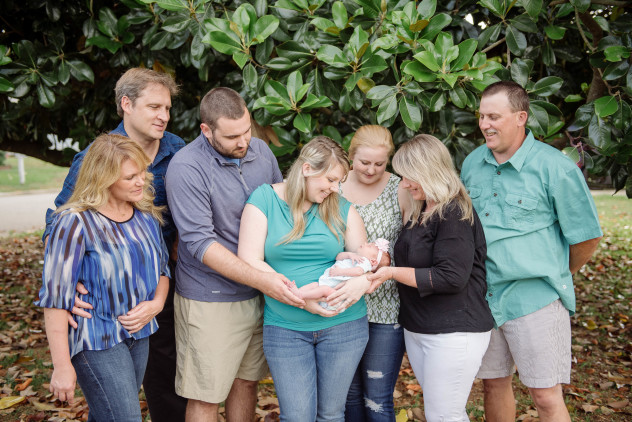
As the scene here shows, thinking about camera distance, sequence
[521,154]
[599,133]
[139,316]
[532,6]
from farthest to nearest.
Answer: [599,133], [532,6], [521,154], [139,316]

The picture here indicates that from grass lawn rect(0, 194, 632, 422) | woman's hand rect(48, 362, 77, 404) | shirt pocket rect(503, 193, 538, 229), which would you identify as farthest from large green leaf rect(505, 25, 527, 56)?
woman's hand rect(48, 362, 77, 404)

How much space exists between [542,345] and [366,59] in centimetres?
170

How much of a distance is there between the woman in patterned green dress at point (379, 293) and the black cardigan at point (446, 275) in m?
0.14

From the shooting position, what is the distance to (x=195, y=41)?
310cm

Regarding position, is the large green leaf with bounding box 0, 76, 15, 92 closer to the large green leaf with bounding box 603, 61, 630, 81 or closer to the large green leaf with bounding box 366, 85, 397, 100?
the large green leaf with bounding box 366, 85, 397, 100

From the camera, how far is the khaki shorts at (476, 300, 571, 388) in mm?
2715

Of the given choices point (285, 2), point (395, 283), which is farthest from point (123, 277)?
point (285, 2)

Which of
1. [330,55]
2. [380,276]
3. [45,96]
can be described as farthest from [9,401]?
[330,55]

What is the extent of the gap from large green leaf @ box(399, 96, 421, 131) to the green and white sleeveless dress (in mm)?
420

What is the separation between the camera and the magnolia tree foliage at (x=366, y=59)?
9.55ft

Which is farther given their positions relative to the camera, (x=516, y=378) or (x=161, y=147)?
(x=516, y=378)

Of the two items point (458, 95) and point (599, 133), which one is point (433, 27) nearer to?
point (458, 95)

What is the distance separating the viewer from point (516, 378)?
4.65 metres

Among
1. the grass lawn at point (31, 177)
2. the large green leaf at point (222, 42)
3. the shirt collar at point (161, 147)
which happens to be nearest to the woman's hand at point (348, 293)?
the shirt collar at point (161, 147)
